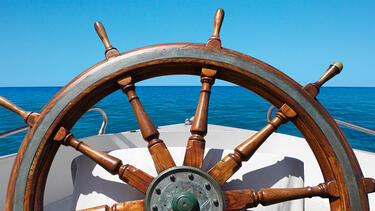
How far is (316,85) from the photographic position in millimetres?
830

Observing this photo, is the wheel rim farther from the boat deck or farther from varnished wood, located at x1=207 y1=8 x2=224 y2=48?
the boat deck

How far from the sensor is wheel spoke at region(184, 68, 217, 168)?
31.1 inches

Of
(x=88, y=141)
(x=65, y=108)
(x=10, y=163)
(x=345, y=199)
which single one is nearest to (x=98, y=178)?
(x=65, y=108)

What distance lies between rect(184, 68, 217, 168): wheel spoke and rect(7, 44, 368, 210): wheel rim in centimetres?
4

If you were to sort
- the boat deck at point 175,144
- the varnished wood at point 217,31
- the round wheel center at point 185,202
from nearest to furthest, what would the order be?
the round wheel center at point 185,202
the varnished wood at point 217,31
the boat deck at point 175,144

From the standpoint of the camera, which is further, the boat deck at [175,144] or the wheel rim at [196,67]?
the boat deck at [175,144]

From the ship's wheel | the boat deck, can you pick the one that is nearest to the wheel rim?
the ship's wheel

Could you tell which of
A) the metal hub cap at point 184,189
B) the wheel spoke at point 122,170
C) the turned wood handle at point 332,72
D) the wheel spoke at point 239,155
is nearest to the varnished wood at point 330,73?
the turned wood handle at point 332,72

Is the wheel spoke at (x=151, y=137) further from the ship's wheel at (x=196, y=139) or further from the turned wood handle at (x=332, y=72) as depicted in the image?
the turned wood handle at (x=332, y=72)

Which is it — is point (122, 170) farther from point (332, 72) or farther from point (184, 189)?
point (332, 72)

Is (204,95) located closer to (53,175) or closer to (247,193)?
(247,193)

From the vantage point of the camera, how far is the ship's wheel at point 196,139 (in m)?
0.77

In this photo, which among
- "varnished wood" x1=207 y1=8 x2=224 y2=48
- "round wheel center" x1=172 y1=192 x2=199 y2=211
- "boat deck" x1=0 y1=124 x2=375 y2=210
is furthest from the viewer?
"boat deck" x1=0 y1=124 x2=375 y2=210

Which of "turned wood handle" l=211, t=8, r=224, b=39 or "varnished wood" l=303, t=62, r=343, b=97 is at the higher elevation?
"turned wood handle" l=211, t=8, r=224, b=39
